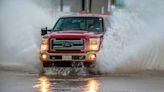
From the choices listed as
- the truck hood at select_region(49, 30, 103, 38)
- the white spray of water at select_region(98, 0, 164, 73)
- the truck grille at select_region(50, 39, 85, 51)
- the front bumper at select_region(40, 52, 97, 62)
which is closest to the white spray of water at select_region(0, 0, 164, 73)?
the white spray of water at select_region(98, 0, 164, 73)

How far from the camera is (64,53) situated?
19.8m

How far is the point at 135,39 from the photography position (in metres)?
21.5

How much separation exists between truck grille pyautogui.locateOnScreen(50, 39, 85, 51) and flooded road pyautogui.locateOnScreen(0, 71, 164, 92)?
1046mm

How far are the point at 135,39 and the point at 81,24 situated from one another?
5.93ft

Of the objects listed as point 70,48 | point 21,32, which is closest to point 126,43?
point 70,48

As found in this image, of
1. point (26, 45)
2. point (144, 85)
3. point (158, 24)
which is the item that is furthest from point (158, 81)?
point (26, 45)

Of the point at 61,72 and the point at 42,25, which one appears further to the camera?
the point at 42,25

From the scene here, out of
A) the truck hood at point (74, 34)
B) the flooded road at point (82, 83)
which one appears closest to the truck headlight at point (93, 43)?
the truck hood at point (74, 34)

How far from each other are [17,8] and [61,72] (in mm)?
8380

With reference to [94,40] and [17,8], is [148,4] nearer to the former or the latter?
[94,40]

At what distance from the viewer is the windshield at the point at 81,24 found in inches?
830

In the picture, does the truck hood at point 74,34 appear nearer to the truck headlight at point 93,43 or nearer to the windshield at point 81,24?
the truck headlight at point 93,43

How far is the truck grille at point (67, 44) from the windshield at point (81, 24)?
1270mm

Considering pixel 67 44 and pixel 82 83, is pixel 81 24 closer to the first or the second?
pixel 67 44
